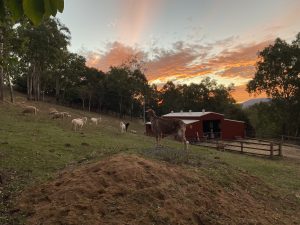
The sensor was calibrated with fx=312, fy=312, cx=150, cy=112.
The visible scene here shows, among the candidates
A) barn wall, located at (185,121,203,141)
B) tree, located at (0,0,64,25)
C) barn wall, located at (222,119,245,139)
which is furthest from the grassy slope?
barn wall, located at (222,119,245,139)

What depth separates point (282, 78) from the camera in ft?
194

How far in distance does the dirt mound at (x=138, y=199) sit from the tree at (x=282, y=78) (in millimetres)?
53051

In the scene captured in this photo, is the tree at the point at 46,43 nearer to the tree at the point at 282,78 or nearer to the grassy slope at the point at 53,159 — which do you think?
the grassy slope at the point at 53,159

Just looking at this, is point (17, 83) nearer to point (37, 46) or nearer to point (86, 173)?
point (37, 46)

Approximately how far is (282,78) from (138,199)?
2253 inches

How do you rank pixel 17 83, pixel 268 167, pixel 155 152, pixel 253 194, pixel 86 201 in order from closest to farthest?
1. pixel 86 201
2. pixel 253 194
3. pixel 155 152
4. pixel 268 167
5. pixel 17 83

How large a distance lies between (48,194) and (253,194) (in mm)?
6970

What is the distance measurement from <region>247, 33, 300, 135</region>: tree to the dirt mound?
53.1m

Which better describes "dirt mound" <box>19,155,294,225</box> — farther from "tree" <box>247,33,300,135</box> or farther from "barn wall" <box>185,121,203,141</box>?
"tree" <box>247,33,300,135</box>

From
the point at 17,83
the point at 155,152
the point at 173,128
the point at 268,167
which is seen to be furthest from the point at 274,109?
the point at 17,83

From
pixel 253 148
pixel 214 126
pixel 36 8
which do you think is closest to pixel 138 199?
pixel 36 8

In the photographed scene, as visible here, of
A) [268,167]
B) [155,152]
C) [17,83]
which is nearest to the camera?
[155,152]

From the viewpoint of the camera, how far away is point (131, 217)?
7676 mm

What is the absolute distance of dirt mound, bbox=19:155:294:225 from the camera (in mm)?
7762
